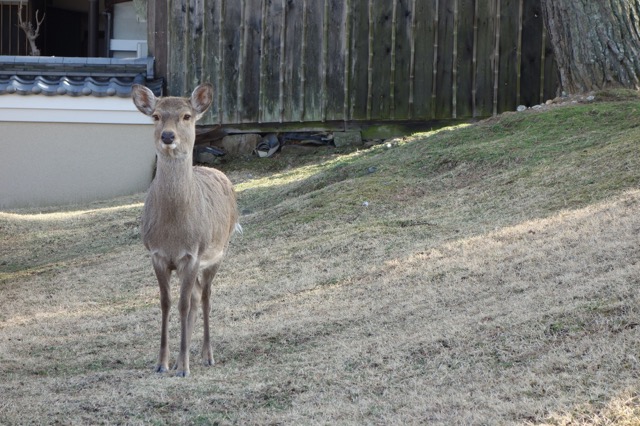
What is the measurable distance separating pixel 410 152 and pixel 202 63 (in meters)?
4.43

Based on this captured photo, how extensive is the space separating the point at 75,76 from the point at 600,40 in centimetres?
776

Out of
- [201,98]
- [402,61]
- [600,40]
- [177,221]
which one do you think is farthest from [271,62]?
[177,221]

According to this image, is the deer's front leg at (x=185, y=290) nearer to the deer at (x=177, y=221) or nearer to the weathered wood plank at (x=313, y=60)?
the deer at (x=177, y=221)

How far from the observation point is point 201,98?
7668 mm

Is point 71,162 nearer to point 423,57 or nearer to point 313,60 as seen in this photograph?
A: point 313,60

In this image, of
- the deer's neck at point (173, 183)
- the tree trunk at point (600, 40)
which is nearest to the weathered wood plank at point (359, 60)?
the tree trunk at point (600, 40)

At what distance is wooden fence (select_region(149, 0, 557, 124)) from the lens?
627 inches

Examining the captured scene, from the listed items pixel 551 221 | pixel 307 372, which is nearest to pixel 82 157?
pixel 551 221

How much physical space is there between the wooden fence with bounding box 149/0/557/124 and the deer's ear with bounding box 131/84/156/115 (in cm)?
868

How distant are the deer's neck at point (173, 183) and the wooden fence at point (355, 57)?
902cm

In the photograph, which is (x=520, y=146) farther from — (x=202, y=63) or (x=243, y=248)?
(x=202, y=63)

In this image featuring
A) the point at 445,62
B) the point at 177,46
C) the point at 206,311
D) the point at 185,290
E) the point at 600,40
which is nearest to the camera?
the point at 185,290

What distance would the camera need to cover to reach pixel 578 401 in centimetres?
554

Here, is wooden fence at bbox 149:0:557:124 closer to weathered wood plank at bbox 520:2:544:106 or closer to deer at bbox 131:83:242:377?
weathered wood plank at bbox 520:2:544:106
